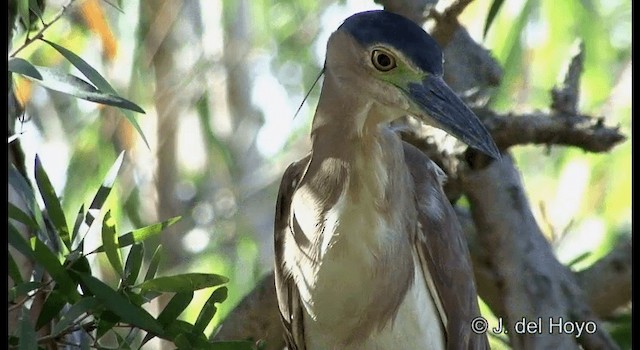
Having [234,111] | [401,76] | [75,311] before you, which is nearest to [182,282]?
[75,311]

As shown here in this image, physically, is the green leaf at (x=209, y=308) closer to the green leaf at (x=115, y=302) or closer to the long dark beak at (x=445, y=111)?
the green leaf at (x=115, y=302)

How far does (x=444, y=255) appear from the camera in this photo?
1669mm

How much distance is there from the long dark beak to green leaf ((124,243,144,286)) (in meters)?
0.44

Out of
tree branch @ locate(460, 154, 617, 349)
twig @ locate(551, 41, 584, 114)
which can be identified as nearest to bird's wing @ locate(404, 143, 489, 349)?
tree branch @ locate(460, 154, 617, 349)

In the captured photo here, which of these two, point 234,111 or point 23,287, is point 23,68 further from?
point 234,111

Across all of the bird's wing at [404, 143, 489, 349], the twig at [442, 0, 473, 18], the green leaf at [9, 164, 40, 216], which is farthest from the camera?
the twig at [442, 0, 473, 18]

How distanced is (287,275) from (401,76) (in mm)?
446

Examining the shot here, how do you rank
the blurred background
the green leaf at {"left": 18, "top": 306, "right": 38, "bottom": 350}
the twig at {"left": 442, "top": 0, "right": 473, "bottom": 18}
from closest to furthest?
1. the green leaf at {"left": 18, "top": 306, "right": 38, "bottom": 350}
2. the twig at {"left": 442, "top": 0, "right": 473, "bottom": 18}
3. the blurred background

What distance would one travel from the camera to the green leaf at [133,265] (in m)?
1.20

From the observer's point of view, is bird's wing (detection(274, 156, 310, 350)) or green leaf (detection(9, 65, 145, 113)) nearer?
green leaf (detection(9, 65, 145, 113))

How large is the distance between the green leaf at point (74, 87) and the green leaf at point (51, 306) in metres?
0.21

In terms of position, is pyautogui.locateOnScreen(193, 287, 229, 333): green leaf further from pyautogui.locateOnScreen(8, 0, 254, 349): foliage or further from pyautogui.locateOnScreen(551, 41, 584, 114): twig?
pyautogui.locateOnScreen(551, 41, 584, 114): twig

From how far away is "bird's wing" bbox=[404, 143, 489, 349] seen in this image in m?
1.67
